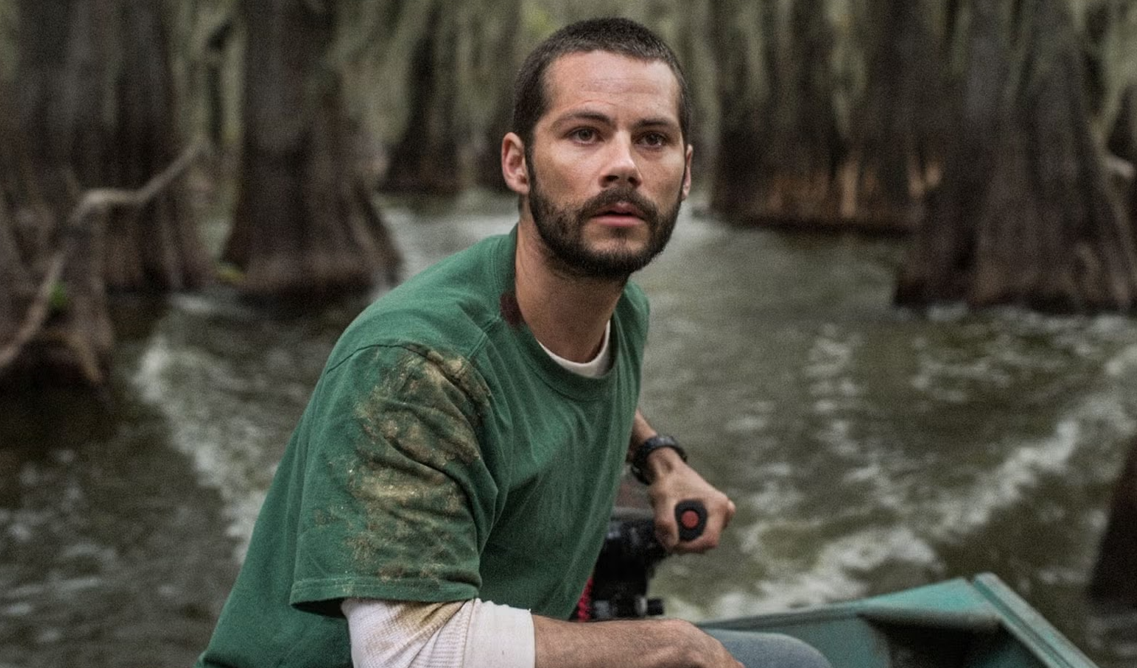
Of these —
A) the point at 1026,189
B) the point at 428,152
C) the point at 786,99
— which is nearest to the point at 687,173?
the point at 1026,189

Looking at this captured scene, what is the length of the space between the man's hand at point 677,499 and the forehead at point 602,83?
88 cm

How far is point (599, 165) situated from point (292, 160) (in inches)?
436

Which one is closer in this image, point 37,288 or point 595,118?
point 595,118

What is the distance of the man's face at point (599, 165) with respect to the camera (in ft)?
6.63

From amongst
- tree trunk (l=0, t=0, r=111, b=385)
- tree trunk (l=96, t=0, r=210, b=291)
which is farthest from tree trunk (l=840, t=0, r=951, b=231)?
tree trunk (l=0, t=0, r=111, b=385)

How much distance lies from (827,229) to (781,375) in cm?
1206

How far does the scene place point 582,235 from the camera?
2.02m

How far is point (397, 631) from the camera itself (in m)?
1.75

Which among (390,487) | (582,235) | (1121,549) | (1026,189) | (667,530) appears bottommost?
(1121,549)

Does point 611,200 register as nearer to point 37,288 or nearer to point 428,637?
point 428,637

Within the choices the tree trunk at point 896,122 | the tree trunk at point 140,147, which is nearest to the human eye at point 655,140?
the tree trunk at point 140,147

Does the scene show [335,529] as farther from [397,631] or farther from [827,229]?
[827,229]

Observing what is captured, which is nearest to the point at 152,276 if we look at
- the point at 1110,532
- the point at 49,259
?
the point at 49,259

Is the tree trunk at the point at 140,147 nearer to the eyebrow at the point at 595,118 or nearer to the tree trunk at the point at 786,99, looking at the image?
the eyebrow at the point at 595,118
